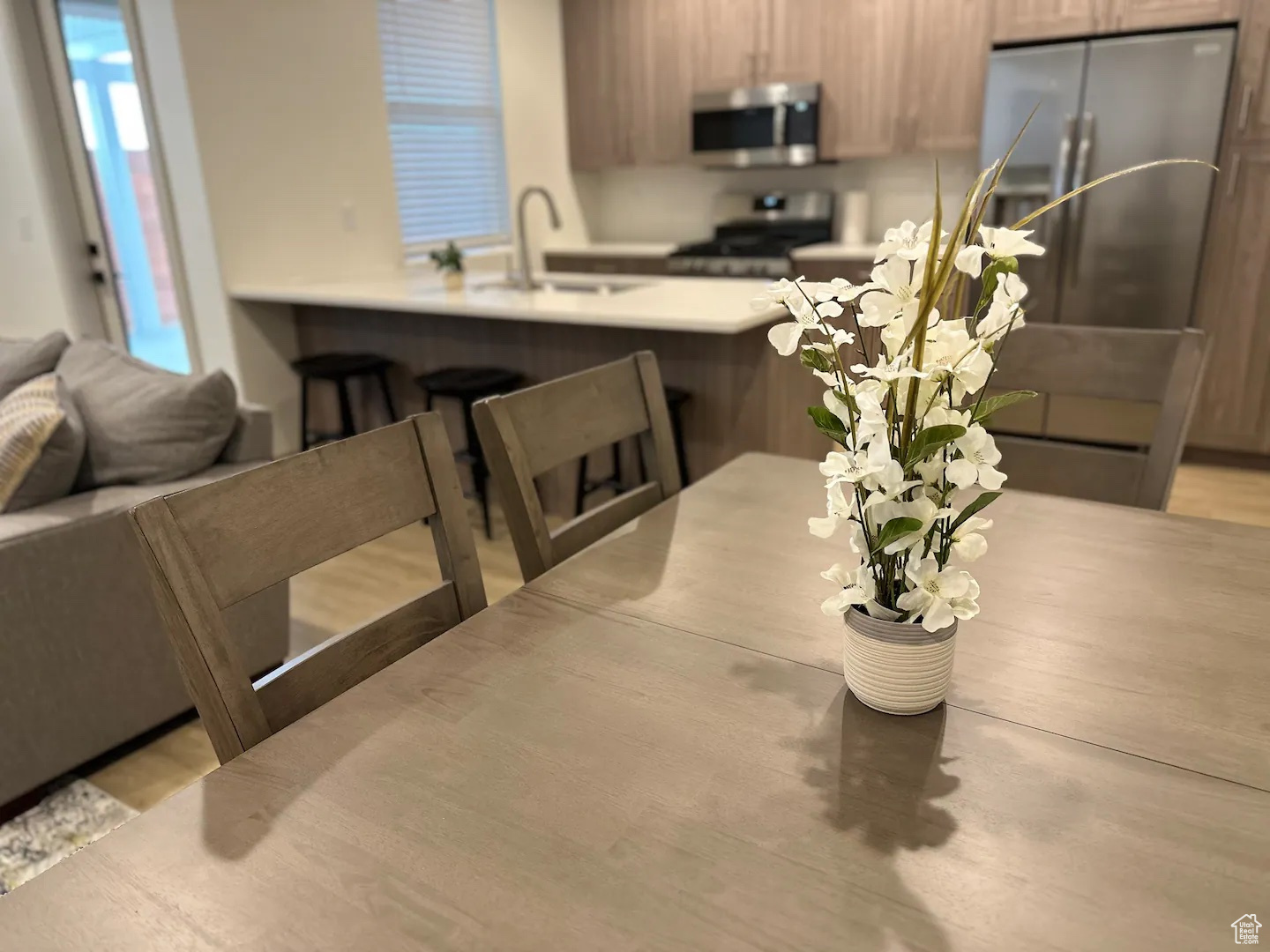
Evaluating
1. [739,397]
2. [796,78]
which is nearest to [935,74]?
[796,78]

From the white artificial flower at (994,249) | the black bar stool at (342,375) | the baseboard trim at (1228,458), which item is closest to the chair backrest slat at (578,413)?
the white artificial flower at (994,249)

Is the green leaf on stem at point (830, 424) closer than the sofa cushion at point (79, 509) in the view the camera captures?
Yes

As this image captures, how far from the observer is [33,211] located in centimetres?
408

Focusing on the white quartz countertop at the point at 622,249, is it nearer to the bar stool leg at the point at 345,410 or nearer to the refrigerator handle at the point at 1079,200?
the bar stool leg at the point at 345,410

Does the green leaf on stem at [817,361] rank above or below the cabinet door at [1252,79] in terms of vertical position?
below

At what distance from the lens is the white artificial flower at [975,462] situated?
0.77 metres

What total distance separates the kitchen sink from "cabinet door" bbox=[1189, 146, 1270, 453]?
98.3 inches

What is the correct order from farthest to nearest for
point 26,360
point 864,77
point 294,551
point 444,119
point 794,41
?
point 444,119
point 794,41
point 864,77
point 26,360
point 294,551

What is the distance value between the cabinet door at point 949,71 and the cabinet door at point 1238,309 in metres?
1.10

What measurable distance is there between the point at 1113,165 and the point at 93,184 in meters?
4.68

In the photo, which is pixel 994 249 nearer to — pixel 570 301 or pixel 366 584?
pixel 570 301

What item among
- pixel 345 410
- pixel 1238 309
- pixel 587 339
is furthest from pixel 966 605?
pixel 1238 309

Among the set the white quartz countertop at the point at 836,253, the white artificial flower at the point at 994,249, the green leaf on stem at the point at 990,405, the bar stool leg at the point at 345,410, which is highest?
A: the white artificial flower at the point at 994,249

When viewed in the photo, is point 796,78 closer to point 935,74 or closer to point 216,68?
point 935,74
